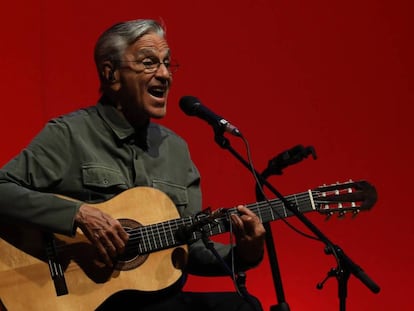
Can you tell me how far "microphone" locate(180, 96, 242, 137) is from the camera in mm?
2035

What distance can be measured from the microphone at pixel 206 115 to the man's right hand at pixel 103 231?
16.6 inches

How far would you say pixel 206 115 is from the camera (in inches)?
83.0

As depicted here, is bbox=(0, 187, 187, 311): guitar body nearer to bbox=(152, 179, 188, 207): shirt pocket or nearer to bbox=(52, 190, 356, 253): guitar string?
bbox=(52, 190, 356, 253): guitar string

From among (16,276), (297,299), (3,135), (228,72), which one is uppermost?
(228,72)

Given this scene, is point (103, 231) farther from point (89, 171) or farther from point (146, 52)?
point (146, 52)

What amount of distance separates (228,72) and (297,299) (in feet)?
3.70

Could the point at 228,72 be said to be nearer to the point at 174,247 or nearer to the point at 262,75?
the point at 262,75

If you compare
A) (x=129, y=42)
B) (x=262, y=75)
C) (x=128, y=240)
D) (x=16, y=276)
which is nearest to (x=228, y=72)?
(x=262, y=75)

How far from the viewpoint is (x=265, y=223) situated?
7.76 feet

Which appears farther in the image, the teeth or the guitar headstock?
the teeth

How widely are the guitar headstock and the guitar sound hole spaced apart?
608 mm

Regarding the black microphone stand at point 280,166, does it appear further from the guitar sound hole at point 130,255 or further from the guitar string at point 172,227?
the guitar sound hole at point 130,255

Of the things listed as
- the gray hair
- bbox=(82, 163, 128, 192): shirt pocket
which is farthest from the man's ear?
bbox=(82, 163, 128, 192): shirt pocket

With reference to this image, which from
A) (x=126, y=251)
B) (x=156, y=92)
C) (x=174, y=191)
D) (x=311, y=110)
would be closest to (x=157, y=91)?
(x=156, y=92)
